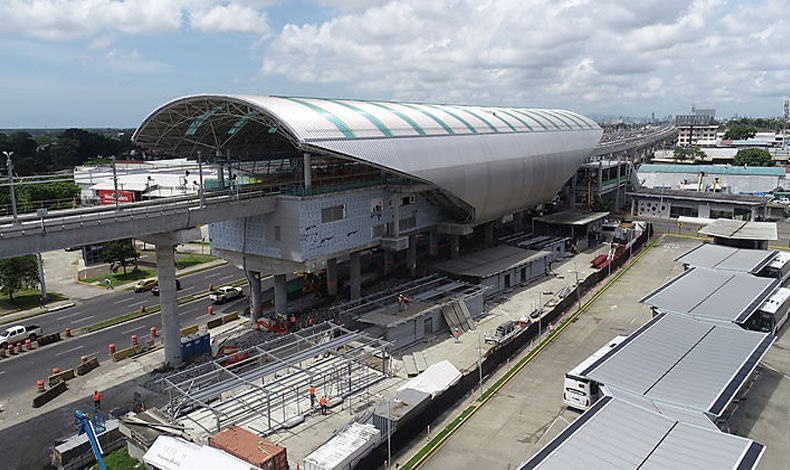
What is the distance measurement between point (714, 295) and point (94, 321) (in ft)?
155

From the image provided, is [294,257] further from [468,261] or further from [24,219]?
[468,261]

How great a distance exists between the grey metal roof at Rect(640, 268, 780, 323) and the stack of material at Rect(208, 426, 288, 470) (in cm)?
2669

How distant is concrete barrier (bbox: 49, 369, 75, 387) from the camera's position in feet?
102

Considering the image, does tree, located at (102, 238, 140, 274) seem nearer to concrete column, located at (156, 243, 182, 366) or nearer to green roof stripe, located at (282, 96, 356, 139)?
concrete column, located at (156, 243, 182, 366)

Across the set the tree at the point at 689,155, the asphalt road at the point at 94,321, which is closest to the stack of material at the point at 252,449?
the asphalt road at the point at 94,321

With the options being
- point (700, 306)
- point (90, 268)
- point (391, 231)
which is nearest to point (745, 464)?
point (700, 306)

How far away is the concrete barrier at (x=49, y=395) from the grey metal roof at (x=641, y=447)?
25.9 meters

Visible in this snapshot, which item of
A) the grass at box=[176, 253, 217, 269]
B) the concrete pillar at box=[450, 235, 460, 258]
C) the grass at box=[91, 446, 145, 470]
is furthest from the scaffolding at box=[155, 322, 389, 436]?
the grass at box=[176, 253, 217, 269]

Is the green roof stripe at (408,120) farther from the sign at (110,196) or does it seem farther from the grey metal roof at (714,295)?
the sign at (110,196)

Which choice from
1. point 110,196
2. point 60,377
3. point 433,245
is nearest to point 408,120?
point 433,245

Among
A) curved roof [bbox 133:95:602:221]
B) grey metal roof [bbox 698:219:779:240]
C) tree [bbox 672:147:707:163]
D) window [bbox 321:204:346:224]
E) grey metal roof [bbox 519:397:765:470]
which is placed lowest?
grey metal roof [bbox 519:397:765:470]

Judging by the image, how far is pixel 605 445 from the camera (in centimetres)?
2016

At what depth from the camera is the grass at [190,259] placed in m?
61.0

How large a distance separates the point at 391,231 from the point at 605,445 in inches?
1047
